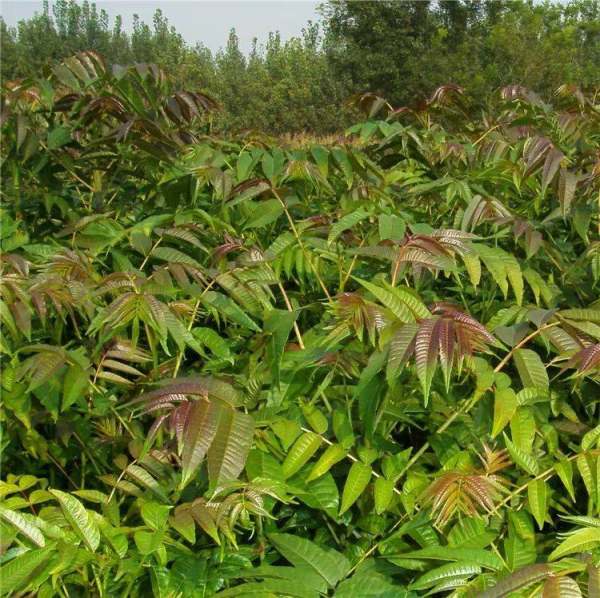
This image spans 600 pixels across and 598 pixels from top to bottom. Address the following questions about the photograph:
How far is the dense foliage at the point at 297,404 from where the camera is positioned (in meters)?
1.12

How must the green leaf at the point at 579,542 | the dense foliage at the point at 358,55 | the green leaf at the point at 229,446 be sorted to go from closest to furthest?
the green leaf at the point at 229,446 → the green leaf at the point at 579,542 → the dense foliage at the point at 358,55

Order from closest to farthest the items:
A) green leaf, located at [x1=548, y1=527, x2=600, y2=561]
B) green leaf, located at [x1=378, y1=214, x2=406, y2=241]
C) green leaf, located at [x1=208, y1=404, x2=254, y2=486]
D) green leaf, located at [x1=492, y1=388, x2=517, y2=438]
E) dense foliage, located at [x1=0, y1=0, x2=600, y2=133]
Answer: green leaf, located at [x1=208, y1=404, x2=254, y2=486]
green leaf, located at [x1=548, y1=527, x2=600, y2=561]
green leaf, located at [x1=492, y1=388, x2=517, y2=438]
green leaf, located at [x1=378, y1=214, x2=406, y2=241]
dense foliage, located at [x1=0, y1=0, x2=600, y2=133]

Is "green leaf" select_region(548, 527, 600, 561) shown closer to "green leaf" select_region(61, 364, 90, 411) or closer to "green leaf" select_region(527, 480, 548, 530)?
"green leaf" select_region(527, 480, 548, 530)

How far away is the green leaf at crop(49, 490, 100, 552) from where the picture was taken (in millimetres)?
1167

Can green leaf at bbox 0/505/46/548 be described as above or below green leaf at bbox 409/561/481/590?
above

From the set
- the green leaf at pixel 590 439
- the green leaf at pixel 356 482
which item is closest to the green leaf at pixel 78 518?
the green leaf at pixel 356 482

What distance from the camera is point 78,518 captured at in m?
1.18

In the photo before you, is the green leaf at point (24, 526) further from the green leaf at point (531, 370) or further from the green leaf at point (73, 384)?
the green leaf at point (531, 370)

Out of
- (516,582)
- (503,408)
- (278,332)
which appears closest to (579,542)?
(516,582)

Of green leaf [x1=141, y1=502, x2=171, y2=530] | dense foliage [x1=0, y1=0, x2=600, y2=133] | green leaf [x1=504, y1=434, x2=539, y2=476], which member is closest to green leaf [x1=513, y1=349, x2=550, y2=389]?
green leaf [x1=504, y1=434, x2=539, y2=476]

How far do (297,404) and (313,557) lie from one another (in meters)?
0.27

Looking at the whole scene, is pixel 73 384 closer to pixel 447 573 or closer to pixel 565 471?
pixel 447 573

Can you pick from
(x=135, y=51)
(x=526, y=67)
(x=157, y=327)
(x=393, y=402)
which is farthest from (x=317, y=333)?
(x=135, y=51)

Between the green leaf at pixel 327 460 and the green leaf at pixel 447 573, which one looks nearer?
the green leaf at pixel 447 573
